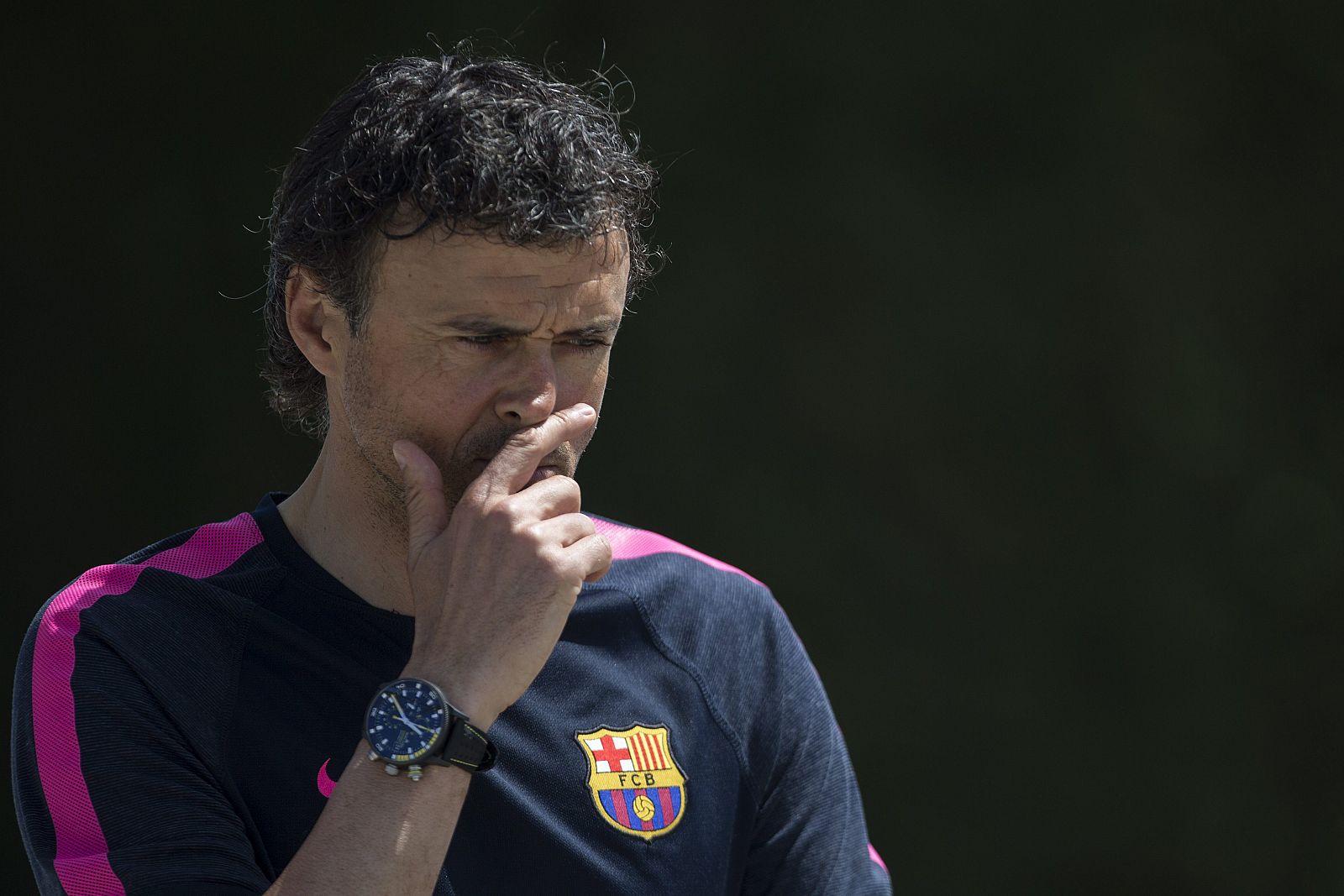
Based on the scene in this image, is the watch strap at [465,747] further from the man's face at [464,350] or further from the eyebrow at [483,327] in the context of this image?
the eyebrow at [483,327]

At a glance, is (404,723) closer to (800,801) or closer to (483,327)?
(483,327)

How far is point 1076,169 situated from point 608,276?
9.06 feet

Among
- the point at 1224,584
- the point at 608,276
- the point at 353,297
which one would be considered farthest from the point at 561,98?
the point at 1224,584

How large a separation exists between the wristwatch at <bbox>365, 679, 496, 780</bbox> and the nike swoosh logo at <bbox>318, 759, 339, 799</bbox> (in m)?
0.22

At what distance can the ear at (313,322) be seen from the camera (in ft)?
6.39

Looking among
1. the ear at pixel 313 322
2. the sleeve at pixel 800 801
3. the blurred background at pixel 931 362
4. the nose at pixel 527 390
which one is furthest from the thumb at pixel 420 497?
the blurred background at pixel 931 362

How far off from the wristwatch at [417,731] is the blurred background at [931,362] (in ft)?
9.37

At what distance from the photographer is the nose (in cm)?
182

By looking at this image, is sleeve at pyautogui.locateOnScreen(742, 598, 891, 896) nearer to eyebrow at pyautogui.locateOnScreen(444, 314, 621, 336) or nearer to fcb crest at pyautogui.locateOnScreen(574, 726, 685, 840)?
fcb crest at pyautogui.locateOnScreen(574, 726, 685, 840)

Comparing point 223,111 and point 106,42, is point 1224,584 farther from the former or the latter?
point 106,42

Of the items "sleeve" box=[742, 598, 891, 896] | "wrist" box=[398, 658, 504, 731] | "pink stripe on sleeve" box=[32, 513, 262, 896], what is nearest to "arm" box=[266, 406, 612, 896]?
"wrist" box=[398, 658, 504, 731]

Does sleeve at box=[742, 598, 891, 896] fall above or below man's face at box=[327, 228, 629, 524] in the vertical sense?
below

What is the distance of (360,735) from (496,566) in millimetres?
→ 304

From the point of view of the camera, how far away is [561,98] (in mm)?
2043
